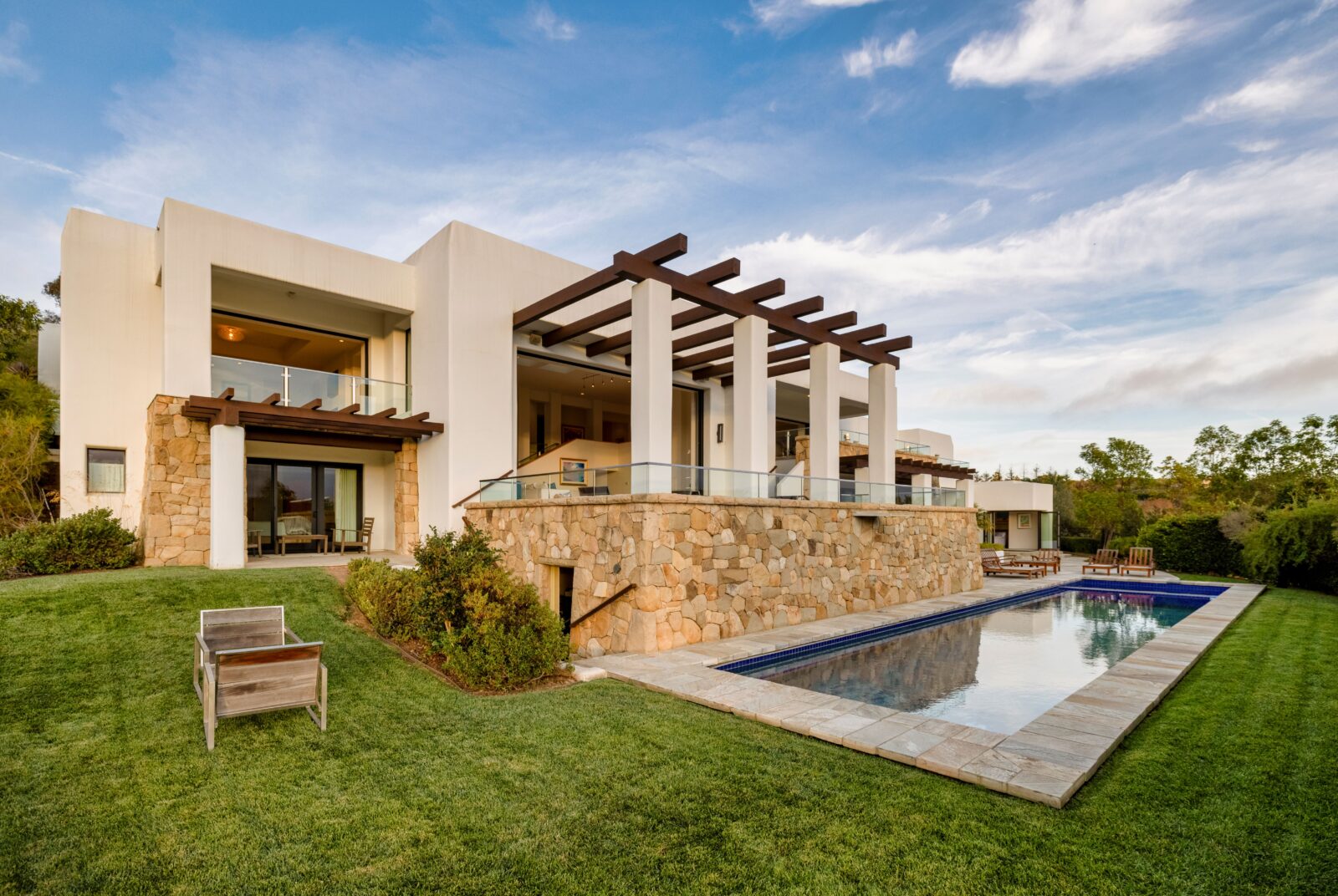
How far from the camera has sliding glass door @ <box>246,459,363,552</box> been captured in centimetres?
1492

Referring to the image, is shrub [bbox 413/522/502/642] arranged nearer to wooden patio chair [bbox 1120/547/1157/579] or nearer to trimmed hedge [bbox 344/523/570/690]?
trimmed hedge [bbox 344/523/570/690]

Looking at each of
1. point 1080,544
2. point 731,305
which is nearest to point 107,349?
point 731,305

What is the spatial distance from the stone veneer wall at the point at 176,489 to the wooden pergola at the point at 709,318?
6535 millimetres

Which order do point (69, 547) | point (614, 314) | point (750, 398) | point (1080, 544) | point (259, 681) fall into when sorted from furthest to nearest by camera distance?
point (1080, 544) → point (614, 314) → point (750, 398) → point (69, 547) → point (259, 681)

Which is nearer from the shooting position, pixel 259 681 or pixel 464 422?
pixel 259 681

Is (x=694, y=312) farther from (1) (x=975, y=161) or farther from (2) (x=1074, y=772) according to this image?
(2) (x=1074, y=772)

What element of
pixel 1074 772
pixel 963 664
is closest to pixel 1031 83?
pixel 963 664

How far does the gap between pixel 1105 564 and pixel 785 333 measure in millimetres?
14359

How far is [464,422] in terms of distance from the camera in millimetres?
13531

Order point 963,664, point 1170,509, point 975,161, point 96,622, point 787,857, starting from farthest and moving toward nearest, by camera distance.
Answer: point 1170,509, point 975,161, point 963,664, point 96,622, point 787,857

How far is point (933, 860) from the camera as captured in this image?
10.5 ft

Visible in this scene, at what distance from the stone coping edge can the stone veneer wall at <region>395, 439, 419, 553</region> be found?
2.11 metres

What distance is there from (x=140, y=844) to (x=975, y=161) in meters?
15.6

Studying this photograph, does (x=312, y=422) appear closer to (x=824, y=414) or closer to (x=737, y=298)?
(x=737, y=298)
